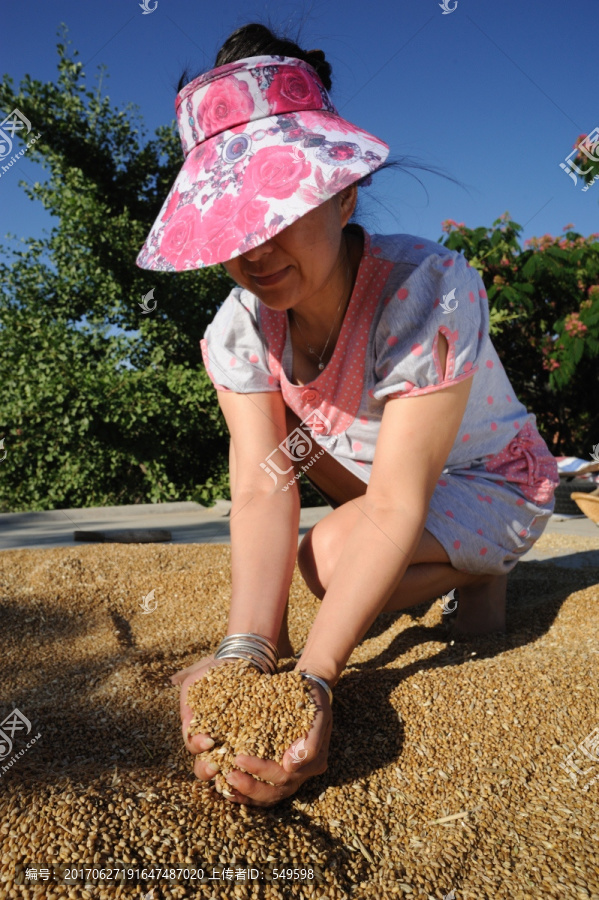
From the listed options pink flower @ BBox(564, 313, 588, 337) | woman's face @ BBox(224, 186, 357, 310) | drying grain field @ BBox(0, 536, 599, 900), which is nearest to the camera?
drying grain field @ BBox(0, 536, 599, 900)

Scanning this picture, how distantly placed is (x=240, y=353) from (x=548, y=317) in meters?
5.76

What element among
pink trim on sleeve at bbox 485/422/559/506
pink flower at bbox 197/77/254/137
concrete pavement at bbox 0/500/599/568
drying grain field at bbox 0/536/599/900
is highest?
pink flower at bbox 197/77/254/137

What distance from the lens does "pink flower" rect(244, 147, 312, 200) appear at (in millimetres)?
1173

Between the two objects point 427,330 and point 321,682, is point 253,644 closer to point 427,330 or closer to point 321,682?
point 321,682

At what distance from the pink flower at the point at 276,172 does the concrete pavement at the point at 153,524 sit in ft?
8.30

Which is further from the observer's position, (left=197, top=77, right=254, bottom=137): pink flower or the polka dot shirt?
the polka dot shirt

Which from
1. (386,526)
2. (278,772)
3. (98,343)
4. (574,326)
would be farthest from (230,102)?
(574,326)

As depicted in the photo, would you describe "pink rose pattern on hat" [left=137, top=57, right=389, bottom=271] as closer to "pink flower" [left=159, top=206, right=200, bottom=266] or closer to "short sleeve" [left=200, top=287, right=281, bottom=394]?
"pink flower" [left=159, top=206, right=200, bottom=266]

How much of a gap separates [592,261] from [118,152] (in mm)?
4331

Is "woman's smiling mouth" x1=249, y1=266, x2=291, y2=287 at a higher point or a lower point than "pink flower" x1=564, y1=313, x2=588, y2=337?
higher

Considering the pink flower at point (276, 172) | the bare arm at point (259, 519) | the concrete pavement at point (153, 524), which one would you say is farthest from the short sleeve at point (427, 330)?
the concrete pavement at point (153, 524)

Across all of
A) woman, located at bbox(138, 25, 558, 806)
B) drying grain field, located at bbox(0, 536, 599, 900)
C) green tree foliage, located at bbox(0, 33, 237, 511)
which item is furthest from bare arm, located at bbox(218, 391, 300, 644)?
green tree foliage, located at bbox(0, 33, 237, 511)

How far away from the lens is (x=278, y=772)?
3.68 feet

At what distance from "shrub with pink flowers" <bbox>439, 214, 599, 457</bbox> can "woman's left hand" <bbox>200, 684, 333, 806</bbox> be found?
5.50 m
